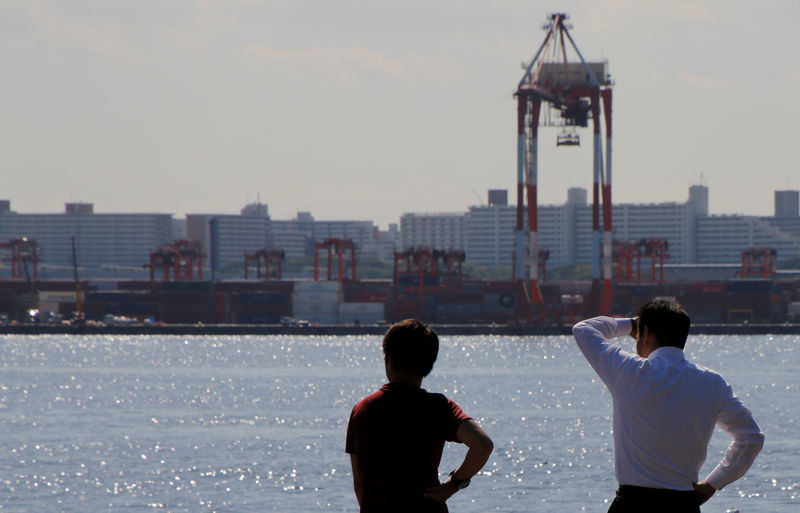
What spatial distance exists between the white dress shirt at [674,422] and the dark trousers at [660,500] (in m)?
0.02

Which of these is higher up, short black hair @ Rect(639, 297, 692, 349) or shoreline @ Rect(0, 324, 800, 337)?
short black hair @ Rect(639, 297, 692, 349)

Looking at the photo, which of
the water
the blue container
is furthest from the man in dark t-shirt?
the blue container

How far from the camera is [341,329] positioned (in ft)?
338

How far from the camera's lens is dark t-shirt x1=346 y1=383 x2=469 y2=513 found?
4223 millimetres

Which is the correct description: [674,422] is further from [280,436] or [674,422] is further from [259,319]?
[259,319]

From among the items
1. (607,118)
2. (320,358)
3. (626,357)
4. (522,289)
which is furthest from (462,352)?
(626,357)

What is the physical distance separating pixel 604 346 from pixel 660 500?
21.3 inches

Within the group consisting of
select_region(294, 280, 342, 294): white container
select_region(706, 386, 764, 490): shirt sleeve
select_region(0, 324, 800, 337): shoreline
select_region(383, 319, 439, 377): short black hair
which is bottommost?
select_region(0, 324, 800, 337): shoreline

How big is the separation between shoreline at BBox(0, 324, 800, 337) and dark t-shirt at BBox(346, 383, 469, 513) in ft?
299

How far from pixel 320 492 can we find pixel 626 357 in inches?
742

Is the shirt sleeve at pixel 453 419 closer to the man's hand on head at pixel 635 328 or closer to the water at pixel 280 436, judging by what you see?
the man's hand on head at pixel 635 328

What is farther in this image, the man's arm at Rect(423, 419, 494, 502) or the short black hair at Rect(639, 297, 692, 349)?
the short black hair at Rect(639, 297, 692, 349)

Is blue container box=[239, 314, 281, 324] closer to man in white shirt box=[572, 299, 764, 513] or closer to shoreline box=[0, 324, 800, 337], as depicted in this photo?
shoreline box=[0, 324, 800, 337]

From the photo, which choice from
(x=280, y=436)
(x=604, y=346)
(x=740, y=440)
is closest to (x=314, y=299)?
(x=280, y=436)
